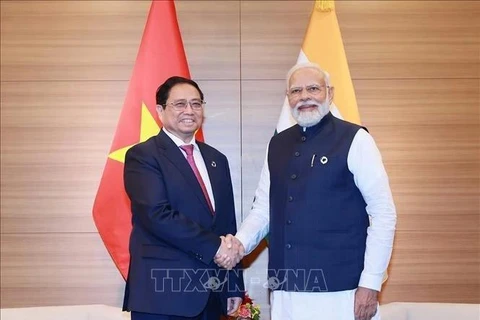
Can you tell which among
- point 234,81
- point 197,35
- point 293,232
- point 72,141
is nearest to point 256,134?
point 234,81

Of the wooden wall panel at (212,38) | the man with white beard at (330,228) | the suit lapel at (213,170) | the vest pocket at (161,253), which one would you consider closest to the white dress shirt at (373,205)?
the man with white beard at (330,228)

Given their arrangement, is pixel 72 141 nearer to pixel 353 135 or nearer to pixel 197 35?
pixel 197 35

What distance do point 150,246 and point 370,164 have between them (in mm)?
1011

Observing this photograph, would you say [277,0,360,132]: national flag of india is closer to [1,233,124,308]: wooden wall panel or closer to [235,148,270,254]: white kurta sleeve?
[235,148,270,254]: white kurta sleeve

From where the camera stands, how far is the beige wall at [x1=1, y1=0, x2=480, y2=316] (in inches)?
142

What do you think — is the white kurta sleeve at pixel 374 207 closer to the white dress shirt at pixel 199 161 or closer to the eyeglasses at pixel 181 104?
the white dress shirt at pixel 199 161

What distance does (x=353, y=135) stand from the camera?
2260 mm

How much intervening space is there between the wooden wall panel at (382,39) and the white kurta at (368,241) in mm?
1588

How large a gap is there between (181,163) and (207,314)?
698 millimetres

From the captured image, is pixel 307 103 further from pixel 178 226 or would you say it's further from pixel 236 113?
pixel 236 113

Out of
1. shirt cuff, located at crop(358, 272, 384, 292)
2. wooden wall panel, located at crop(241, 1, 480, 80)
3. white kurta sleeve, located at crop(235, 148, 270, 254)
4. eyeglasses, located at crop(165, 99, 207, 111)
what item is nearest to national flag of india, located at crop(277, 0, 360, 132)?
wooden wall panel, located at crop(241, 1, 480, 80)

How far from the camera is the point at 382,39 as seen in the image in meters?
3.72

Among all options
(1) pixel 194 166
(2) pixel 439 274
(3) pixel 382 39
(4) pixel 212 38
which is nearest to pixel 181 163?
(1) pixel 194 166

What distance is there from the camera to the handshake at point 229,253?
2.28 meters
